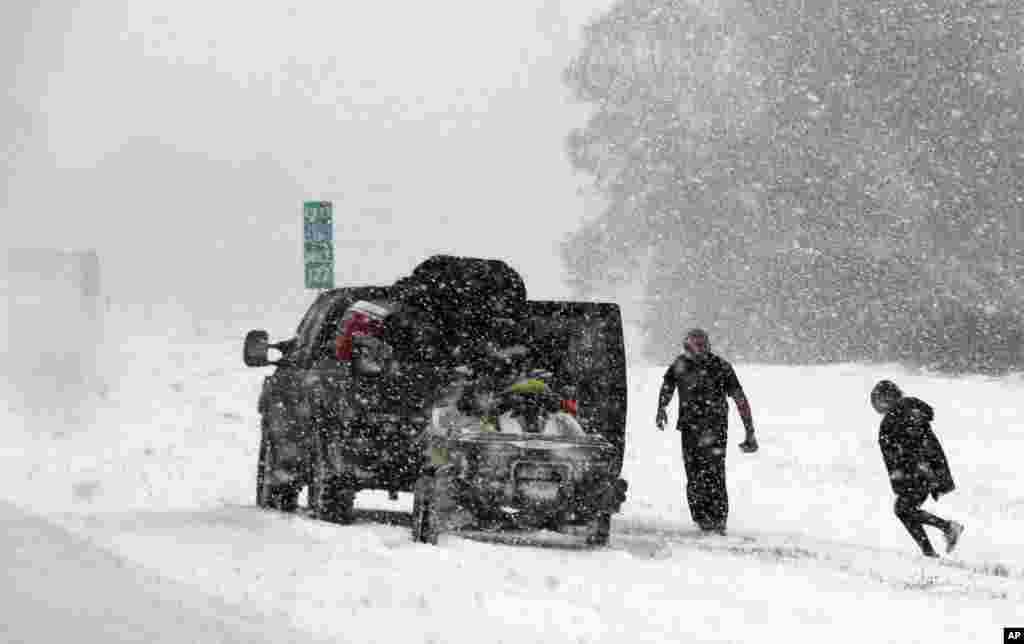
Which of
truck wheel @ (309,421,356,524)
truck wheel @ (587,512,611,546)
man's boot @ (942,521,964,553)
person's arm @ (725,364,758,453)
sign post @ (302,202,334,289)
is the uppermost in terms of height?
sign post @ (302,202,334,289)

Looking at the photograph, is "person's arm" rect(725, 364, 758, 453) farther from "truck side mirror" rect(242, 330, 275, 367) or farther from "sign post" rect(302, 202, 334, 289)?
"sign post" rect(302, 202, 334, 289)

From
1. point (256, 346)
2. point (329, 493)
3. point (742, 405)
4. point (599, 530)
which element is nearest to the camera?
point (599, 530)

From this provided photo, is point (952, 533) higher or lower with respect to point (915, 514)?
lower

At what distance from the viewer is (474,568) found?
29.8 feet

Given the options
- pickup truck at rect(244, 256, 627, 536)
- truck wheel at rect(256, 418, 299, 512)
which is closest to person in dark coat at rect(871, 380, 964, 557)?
pickup truck at rect(244, 256, 627, 536)

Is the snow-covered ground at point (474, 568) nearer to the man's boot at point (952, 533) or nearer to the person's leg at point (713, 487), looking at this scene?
the man's boot at point (952, 533)

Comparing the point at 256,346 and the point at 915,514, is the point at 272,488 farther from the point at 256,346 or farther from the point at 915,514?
the point at 915,514

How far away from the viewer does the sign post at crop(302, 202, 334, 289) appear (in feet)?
65.3

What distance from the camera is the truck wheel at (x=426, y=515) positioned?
1055 cm

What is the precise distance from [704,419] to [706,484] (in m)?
0.56

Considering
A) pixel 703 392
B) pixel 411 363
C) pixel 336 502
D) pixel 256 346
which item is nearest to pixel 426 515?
pixel 411 363

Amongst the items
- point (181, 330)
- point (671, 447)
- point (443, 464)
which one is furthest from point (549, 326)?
point (181, 330)

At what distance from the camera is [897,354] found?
119ft

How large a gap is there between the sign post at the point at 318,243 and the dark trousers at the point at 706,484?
21.1ft
